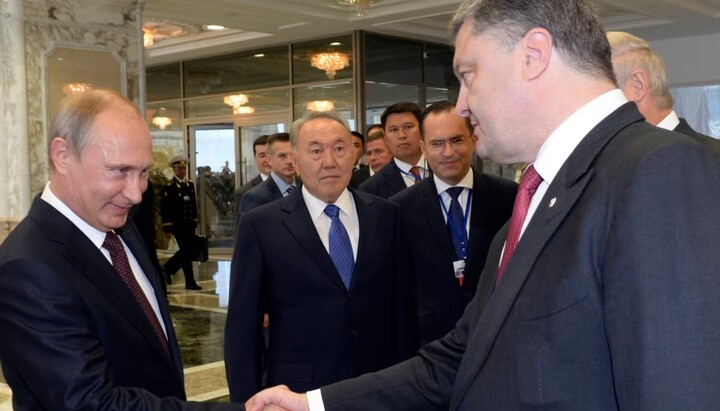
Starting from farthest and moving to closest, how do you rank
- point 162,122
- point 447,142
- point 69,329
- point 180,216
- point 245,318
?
point 162,122 → point 180,216 → point 447,142 → point 245,318 → point 69,329

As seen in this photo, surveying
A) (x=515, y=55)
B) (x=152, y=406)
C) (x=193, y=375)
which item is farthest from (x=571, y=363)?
(x=193, y=375)

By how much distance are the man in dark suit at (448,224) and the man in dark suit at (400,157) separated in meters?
1.00

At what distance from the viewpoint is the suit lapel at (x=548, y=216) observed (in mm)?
1307

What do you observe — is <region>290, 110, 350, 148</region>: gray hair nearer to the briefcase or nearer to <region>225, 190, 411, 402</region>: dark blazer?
<region>225, 190, 411, 402</region>: dark blazer

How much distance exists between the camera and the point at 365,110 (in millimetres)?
13180

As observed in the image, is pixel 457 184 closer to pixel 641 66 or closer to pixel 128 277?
pixel 641 66

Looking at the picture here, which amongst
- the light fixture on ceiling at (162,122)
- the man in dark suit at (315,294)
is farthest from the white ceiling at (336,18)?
the man in dark suit at (315,294)

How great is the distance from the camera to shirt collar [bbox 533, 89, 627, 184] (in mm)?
1372

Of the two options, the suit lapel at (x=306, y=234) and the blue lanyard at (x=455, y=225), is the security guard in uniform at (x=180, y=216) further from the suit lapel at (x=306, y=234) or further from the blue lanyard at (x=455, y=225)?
the suit lapel at (x=306, y=234)

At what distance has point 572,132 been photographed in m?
1.40

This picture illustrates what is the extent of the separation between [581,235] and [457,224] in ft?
7.59

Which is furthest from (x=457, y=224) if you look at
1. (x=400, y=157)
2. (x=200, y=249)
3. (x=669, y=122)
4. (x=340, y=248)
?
(x=200, y=249)

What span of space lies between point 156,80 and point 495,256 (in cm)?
1576

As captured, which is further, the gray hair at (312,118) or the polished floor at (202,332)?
the polished floor at (202,332)
